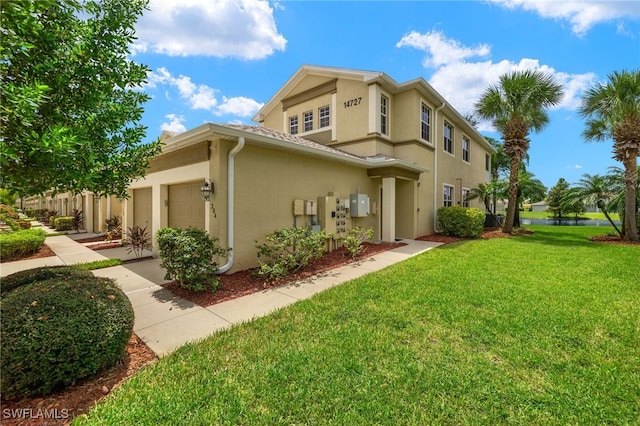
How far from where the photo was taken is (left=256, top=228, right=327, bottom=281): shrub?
6754 mm

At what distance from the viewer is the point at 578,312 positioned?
14.6 ft

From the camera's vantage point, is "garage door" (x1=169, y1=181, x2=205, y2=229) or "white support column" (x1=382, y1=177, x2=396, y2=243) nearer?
"garage door" (x1=169, y1=181, x2=205, y2=229)

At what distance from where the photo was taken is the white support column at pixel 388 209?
11.3 m

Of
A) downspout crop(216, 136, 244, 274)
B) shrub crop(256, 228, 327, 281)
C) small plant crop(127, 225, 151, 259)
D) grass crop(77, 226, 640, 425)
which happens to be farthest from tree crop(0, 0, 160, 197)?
small plant crop(127, 225, 151, 259)

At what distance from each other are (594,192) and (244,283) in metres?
17.3

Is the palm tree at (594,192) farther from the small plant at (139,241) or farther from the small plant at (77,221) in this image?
the small plant at (77,221)

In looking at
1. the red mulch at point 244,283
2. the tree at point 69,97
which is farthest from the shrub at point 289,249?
the tree at point 69,97

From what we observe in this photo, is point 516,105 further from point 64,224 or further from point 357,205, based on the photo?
point 64,224

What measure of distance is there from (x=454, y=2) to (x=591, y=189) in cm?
1214

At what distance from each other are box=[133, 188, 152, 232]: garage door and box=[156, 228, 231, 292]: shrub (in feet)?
18.2

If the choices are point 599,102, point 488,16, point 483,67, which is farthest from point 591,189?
point 488,16

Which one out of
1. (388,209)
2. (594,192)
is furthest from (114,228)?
(594,192)

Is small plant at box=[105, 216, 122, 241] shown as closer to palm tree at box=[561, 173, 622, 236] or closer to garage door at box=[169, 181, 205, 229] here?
garage door at box=[169, 181, 205, 229]

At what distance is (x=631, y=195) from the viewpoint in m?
12.4
